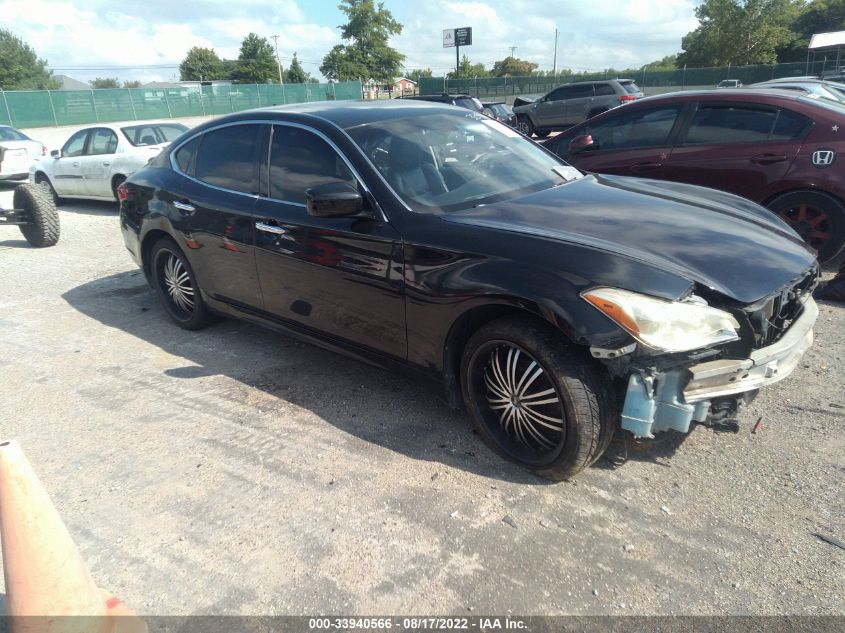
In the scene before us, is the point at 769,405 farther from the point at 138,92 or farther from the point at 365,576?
the point at 138,92

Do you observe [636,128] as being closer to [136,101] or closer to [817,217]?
[817,217]

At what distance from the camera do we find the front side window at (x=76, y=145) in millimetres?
10617

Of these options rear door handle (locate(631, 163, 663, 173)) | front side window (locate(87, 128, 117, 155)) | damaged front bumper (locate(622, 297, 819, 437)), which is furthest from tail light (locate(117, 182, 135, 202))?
front side window (locate(87, 128, 117, 155))

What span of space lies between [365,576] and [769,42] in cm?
Answer: 5983

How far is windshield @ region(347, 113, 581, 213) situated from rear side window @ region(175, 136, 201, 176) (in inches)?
67.2

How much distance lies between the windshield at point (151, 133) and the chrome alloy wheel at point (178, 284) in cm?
597

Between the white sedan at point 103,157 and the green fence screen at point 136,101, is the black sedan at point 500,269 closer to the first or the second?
the white sedan at point 103,157

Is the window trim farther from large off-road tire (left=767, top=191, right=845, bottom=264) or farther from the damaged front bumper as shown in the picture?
large off-road tire (left=767, top=191, right=845, bottom=264)

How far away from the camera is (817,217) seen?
509 cm

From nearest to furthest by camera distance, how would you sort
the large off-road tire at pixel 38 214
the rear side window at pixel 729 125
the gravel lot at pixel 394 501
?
the gravel lot at pixel 394 501 → the rear side window at pixel 729 125 → the large off-road tire at pixel 38 214

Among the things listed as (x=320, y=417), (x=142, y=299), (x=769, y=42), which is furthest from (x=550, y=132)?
(x=769, y=42)

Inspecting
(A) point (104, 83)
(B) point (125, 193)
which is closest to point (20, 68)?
(A) point (104, 83)

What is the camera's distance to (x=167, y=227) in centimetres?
460

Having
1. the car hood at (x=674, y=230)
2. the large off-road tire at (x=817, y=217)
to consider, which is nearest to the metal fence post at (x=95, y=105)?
the large off-road tire at (x=817, y=217)
